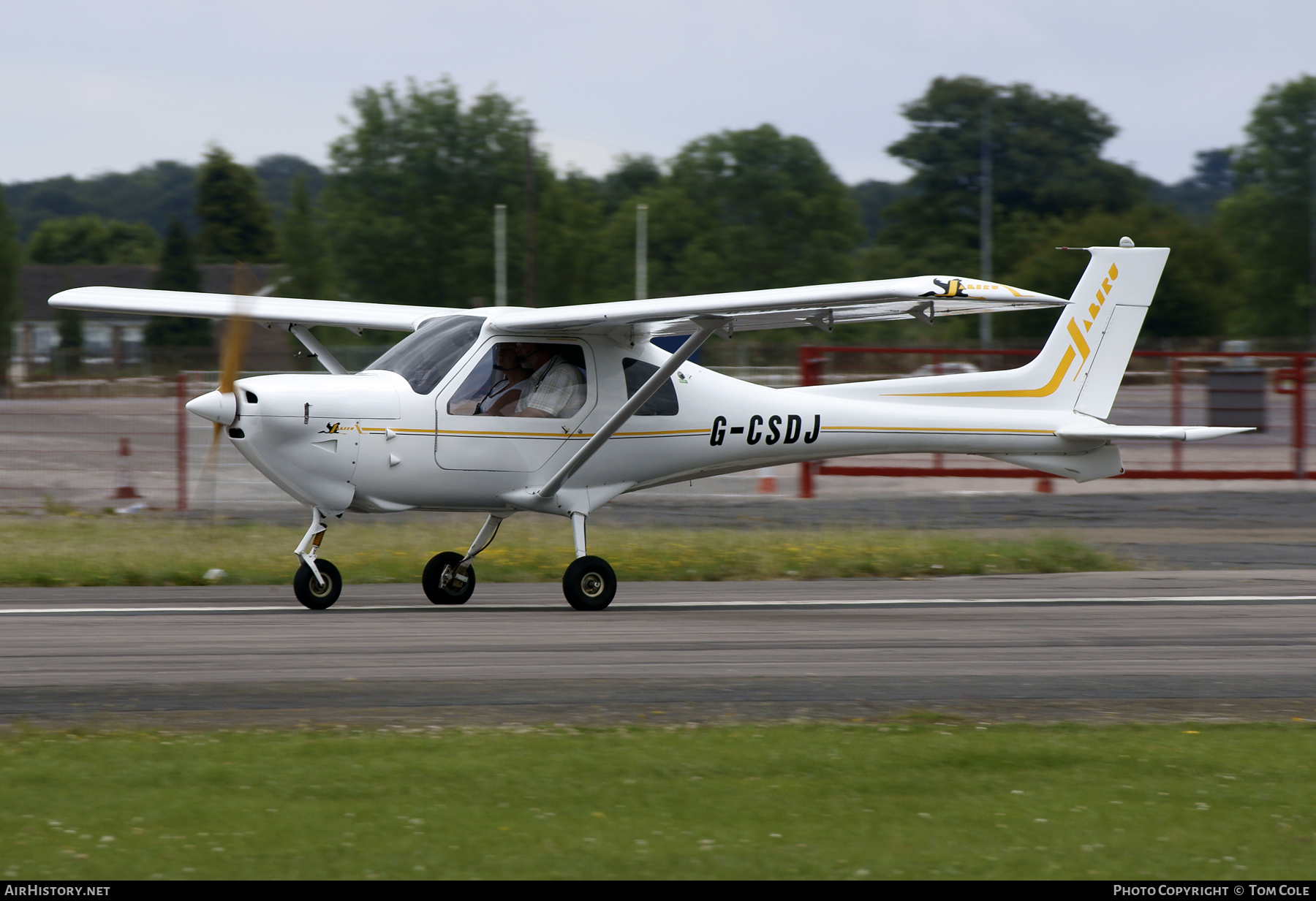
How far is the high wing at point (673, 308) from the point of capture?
33.4 feet

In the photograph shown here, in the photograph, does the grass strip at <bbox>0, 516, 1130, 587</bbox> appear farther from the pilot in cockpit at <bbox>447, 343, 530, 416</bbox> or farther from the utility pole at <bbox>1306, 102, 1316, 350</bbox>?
the utility pole at <bbox>1306, 102, 1316, 350</bbox>

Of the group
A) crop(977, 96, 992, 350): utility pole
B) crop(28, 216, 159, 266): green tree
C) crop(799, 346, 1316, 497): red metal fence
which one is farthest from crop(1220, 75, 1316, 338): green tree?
crop(28, 216, 159, 266): green tree

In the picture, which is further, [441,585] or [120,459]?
[120,459]

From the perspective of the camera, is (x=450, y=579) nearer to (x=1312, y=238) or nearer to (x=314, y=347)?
(x=314, y=347)

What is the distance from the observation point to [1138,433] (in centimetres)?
1308

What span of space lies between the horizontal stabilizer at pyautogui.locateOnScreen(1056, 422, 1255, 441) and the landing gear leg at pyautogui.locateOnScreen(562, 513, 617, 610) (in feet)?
14.9

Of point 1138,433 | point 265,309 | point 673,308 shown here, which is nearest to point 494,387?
point 673,308

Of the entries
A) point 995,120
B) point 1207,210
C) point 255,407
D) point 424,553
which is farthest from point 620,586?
point 1207,210

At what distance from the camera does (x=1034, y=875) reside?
4785mm

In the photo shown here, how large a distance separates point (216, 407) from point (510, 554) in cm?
540

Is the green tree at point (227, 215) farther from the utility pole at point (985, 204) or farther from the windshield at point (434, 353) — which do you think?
the windshield at point (434, 353)

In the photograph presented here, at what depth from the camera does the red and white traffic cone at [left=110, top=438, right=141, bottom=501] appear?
20.5 m

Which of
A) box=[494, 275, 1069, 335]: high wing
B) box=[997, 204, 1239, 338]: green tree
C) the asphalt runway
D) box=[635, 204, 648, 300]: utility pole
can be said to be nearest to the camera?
the asphalt runway

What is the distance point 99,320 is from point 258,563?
8024 cm
